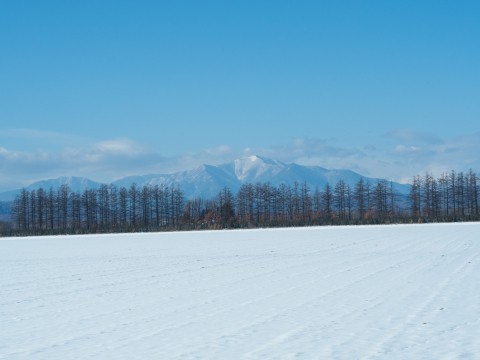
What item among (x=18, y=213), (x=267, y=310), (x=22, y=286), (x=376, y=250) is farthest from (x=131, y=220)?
(x=267, y=310)

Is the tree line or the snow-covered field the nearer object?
the snow-covered field

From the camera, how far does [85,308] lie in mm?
13711

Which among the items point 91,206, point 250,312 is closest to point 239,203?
point 91,206

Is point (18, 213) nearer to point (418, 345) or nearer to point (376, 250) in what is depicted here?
point (376, 250)

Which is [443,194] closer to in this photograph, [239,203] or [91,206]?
[239,203]

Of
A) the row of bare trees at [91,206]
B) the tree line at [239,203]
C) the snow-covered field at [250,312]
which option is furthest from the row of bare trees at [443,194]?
the snow-covered field at [250,312]

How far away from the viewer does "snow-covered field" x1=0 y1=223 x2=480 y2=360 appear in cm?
914

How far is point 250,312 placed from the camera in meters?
12.4

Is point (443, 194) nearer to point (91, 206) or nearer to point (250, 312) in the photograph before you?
point (91, 206)

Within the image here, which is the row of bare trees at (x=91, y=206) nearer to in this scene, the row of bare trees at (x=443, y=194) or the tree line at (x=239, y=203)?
the tree line at (x=239, y=203)

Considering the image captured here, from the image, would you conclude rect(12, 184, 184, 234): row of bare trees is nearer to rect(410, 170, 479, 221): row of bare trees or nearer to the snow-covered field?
rect(410, 170, 479, 221): row of bare trees

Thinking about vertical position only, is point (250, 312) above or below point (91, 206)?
below

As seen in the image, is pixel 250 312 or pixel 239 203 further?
pixel 239 203

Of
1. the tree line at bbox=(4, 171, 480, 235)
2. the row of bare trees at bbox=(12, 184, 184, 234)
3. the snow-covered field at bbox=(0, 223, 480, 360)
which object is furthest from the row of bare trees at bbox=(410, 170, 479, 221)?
the snow-covered field at bbox=(0, 223, 480, 360)
